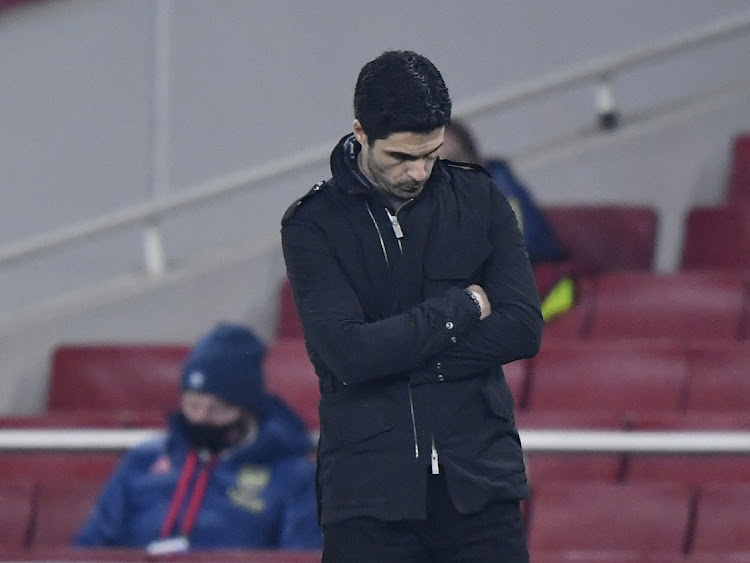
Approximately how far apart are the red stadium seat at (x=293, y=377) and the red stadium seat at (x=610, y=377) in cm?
43

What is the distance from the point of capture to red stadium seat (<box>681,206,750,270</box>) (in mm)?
3494

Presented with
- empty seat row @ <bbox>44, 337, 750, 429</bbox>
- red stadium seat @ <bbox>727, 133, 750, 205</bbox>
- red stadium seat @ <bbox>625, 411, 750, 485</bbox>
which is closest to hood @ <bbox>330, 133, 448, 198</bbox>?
red stadium seat @ <bbox>625, 411, 750, 485</bbox>

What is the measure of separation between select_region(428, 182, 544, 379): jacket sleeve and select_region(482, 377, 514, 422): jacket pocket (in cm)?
2

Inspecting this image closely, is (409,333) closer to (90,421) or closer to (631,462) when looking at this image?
(631,462)

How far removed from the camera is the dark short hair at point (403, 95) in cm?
153

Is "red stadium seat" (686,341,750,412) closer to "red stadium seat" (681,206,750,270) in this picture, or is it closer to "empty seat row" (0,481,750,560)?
"empty seat row" (0,481,750,560)

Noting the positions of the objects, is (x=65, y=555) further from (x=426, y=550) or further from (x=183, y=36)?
(x=183, y=36)

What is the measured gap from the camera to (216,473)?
2609 millimetres

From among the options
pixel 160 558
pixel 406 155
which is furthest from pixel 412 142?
pixel 160 558

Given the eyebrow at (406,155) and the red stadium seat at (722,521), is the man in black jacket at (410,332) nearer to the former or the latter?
the eyebrow at (406,155)

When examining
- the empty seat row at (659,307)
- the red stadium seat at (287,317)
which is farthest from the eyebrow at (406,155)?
the red stadium seat at (287,317)

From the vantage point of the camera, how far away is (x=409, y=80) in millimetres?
1529

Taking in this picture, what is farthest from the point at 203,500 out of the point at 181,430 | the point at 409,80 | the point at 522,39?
the point at 522,39

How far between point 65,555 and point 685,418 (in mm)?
1084
